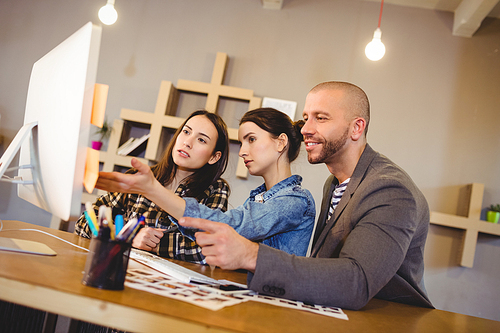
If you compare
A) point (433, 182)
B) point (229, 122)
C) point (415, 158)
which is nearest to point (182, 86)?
point (229, 122)

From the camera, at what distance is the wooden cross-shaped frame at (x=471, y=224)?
281 cm

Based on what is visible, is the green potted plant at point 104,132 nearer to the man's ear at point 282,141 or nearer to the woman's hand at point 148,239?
the woman's hand at point 148,239

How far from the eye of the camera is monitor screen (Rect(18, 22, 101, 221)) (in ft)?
2.08

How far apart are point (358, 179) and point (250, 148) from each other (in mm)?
489

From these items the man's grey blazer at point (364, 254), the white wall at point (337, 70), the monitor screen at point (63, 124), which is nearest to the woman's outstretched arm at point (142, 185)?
the monitor screen at point (63, 124)

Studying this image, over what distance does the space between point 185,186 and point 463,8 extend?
9.44ft

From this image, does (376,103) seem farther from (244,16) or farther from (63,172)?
(63,172)

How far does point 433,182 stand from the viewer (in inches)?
119

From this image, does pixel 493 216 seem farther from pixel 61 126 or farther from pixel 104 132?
pixel 104 132

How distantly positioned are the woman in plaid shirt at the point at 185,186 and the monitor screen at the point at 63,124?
66 centimetres

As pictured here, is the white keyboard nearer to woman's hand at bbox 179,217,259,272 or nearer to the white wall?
woman's hand at bbox 179,217,259,272

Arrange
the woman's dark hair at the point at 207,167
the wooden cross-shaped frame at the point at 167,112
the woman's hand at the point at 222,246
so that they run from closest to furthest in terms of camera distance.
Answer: the woman's hand at the point at 222,246
the woman's dark hair at the point at 207,167
the wooden cross-shaped frame at the point at 167,112

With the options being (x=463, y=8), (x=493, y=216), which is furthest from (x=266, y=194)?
(x=463, y=8)

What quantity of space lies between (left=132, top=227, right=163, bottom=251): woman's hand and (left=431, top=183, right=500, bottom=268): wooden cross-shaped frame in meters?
2.30
